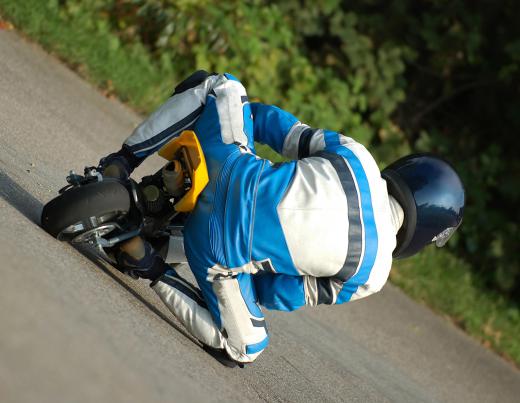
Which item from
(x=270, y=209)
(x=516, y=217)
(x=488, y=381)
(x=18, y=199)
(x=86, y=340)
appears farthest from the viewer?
(x=516, y=217)

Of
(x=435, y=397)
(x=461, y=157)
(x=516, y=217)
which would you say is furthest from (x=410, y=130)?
(x=435, y=397)

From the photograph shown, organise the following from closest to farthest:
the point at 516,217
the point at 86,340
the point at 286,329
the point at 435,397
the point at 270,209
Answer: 1. the point at 86,340
2. the point at 270,209
3. the point at 286,329
4. the point at 435,397
5. the point at 516,217

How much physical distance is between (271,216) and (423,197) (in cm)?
83

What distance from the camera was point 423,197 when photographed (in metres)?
4.21

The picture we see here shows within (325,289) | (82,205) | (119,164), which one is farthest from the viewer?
(119,164)

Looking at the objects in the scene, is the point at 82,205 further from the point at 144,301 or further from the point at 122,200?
the point at 144,301

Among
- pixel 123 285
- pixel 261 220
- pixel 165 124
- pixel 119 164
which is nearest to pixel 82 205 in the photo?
pixel 119 164

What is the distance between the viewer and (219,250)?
3.93 m

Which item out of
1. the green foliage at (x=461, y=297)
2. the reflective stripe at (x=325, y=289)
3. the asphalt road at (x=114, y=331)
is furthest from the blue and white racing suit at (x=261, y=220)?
the green foliage at (x=461, y=297)

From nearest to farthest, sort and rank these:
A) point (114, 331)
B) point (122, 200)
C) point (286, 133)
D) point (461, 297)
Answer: point (114, 331), point (122, 200), point (286, 133), point (461, 297)

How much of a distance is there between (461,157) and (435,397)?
4.97m

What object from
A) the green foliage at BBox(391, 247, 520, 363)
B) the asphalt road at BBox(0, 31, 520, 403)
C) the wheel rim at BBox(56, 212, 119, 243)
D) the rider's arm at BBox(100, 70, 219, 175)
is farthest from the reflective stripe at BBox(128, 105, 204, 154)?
the green foliage at BBox(391, 247, 520, 363)

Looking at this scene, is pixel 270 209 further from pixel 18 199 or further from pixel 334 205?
pixel 18 199

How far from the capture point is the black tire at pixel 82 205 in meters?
3.81
